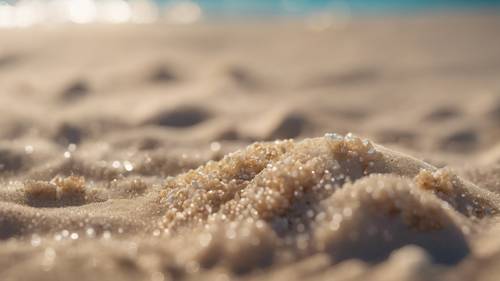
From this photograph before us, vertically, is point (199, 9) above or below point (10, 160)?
above

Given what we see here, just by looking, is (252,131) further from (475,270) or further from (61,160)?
(475,270)

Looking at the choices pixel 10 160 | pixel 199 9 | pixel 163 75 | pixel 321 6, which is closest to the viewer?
pixel 10 160

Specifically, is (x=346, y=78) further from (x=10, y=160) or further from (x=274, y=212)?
(x=274, y=212)

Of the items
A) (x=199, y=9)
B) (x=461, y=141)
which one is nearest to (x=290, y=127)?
(x=461, y=141)

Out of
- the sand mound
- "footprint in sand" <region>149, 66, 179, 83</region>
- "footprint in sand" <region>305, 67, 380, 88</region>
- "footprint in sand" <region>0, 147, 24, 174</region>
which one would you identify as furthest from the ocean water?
the sand mound

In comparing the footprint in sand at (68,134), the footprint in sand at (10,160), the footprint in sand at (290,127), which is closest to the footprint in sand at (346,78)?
the footprint in sand at (290,127)

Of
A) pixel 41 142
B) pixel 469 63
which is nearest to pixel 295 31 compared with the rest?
pixel 469 63

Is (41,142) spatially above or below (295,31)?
below
